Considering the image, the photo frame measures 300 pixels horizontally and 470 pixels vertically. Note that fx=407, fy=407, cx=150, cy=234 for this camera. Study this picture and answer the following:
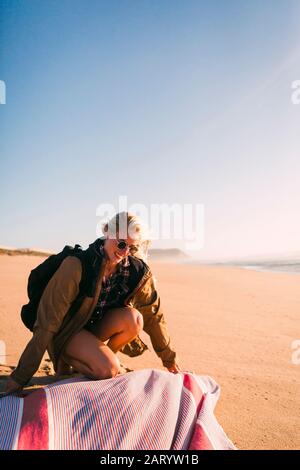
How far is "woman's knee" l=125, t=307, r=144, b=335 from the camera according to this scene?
10.9 feet

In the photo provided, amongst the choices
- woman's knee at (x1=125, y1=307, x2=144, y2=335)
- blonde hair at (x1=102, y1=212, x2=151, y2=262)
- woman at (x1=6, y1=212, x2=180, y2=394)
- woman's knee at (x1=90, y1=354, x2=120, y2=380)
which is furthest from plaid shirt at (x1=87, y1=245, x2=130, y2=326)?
woman's knee at (x1=90, y1=354, x2=120, y2=380)

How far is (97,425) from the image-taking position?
2.13 metres

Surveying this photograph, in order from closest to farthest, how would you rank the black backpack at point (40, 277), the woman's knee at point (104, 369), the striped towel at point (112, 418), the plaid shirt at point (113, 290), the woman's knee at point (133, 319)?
the striped towel at point (112, 418) < the woman's knee at point (104, 369) < the black backpack at point (40, 277) < the plaid shirt at point (113, 290) < the woman's knee at point (133, 319)

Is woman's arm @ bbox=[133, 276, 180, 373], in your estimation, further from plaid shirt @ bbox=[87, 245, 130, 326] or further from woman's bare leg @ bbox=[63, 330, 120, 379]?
woman's bare leg @ bbox=[63, 330, 120, 379]

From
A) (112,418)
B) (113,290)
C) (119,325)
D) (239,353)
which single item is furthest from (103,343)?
(239,353)

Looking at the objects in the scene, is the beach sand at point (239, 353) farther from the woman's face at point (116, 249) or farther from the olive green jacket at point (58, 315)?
the woman's face at point (116, 249)

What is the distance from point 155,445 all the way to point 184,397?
471 mm

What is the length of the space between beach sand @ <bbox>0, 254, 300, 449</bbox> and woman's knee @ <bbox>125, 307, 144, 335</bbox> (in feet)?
2.92

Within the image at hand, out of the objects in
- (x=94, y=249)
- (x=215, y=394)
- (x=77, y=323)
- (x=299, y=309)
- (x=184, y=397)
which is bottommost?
(x=299, y=309)

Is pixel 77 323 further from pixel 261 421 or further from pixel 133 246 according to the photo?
pixel 261 421

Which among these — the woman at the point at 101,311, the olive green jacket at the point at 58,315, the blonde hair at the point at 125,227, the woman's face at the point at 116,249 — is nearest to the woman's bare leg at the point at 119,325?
the woman at the point at 101,311

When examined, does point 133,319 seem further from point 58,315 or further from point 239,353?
point 239,353

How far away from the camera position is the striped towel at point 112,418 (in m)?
2.00
